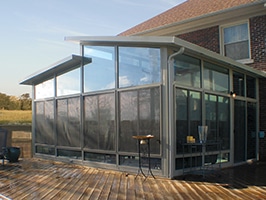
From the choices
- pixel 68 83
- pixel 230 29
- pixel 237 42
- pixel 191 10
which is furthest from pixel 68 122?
pixel 191 10

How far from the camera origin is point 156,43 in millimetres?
6023

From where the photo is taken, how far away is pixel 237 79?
8.23m

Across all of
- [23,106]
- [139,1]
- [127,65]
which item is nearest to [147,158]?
[127,65]

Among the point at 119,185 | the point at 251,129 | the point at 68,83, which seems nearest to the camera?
the point at 119,185

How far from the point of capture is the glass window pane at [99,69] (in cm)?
706

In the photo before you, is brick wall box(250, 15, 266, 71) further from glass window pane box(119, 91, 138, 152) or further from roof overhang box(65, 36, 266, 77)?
glass window pane box(119, 91, 138, 152)

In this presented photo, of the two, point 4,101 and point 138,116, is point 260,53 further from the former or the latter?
point 4,101

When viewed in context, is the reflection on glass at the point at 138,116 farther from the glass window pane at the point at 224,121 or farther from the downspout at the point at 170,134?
the glass window pane at the point at 224,121

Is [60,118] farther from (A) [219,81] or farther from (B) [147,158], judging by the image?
(A) [219,81]

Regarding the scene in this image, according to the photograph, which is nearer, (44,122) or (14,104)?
(44,122)

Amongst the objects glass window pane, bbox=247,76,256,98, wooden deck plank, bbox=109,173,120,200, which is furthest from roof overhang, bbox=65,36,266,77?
wooden deck plank, bbox=109,173,120,200

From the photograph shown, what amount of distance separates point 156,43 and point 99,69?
6.37 feet

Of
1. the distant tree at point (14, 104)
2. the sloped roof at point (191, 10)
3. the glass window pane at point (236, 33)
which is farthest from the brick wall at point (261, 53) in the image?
the distant tree at point (14, 104)

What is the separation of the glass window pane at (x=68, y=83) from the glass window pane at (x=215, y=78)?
11.2 ft
